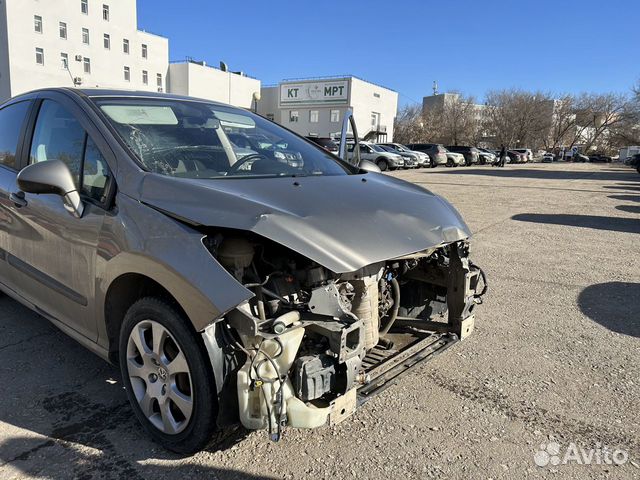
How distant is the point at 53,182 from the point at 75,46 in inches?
2115

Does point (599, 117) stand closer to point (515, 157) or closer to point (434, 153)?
point (515, 157)

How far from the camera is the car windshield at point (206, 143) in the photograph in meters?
2.72

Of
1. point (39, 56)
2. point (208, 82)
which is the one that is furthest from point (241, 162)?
point (208, 82)

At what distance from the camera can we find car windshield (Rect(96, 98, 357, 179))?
2.72 m

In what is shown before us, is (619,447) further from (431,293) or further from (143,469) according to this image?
(143,469)

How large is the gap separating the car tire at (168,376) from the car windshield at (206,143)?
80cm

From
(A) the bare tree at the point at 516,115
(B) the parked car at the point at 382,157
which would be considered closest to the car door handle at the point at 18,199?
(B) the parked car at the point at 382,157

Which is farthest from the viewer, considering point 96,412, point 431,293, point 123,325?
point 431,293

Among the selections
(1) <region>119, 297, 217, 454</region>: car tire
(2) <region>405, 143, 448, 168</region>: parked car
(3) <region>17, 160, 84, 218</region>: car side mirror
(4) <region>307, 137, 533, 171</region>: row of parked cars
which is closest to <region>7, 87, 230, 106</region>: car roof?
(3) <region>17, 160, 84, 218</region>: car side mirror

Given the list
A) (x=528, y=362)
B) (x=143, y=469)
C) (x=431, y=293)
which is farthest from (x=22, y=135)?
(x=528, y=362)

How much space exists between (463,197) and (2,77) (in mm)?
45022

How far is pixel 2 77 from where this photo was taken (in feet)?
140

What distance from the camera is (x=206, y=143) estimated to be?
3047 millimetres

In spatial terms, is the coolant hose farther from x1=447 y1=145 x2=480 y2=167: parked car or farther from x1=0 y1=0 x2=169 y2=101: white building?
x1=0 y1=0 x2=169 y2=101: white building
